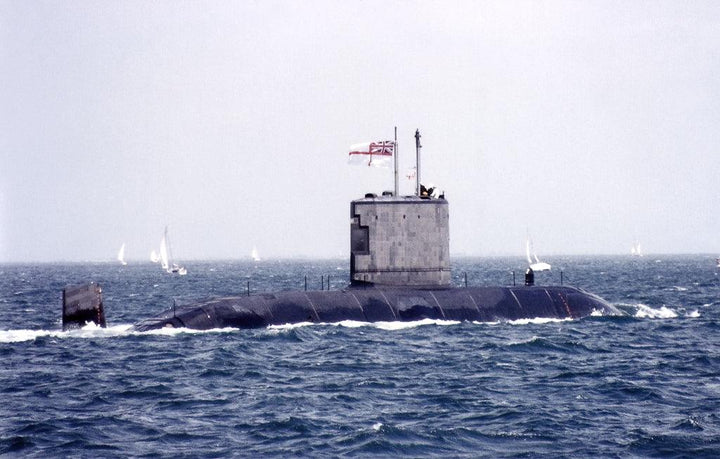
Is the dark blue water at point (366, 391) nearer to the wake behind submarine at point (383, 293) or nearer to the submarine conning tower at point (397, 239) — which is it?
the wake behind submarine at point (383, 293)

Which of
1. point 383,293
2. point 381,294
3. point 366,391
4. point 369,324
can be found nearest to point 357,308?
point 369,324

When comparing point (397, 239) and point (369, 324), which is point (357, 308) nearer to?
point (369, 324)

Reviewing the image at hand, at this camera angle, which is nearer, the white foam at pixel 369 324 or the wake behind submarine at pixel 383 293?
the white foam at pixel 369 324

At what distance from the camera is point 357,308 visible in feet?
121

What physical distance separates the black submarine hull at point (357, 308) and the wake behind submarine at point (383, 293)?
1.5 inches

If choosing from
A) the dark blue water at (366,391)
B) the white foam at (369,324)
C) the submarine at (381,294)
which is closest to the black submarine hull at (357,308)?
the submarine at (381,294)

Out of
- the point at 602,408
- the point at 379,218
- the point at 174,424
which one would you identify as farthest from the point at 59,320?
the point at 602,408

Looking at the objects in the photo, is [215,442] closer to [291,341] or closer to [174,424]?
[174,424]

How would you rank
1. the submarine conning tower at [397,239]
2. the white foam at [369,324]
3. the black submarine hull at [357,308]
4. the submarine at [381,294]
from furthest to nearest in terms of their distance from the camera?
the submarine conning tower at [397,239] → the submarine at [381,294] → the white foam at [369,324] → the black submarine hull at [357,308]

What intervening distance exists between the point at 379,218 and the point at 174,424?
18.4 m

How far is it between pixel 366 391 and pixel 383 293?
1371cm

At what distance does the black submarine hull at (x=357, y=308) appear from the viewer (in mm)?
35562

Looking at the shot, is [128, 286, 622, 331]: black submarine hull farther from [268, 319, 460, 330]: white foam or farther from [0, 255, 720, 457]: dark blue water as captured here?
[0, 255, 720, 457]: dark blue water

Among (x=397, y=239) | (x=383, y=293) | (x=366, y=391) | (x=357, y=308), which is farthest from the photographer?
(x=383, y=293)
